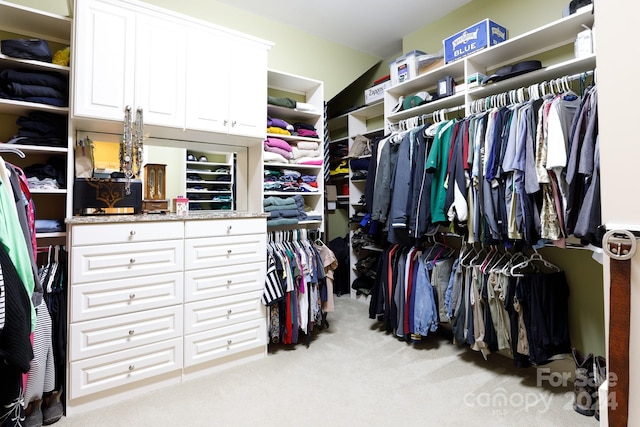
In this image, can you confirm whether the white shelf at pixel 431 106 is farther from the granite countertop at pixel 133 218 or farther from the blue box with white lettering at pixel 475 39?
the granite countertop at pixel 133 218

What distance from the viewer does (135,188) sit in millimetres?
2174

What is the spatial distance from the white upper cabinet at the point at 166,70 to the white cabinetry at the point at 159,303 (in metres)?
0.72

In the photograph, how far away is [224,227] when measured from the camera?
221 cm

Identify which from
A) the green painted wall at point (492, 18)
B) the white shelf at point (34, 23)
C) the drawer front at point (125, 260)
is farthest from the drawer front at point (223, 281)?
the green painted wall at point (492, 18)

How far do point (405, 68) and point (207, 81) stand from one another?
5.68 feet

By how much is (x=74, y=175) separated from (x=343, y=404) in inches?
82.6

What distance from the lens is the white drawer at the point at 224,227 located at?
2082mm

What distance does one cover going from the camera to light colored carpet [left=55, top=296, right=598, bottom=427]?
167 centimetres

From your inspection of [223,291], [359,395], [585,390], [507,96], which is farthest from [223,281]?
[507,96]

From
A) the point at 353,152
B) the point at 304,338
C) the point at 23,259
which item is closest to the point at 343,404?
the point at 304,338

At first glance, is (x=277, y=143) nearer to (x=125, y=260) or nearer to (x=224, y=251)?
(x=224, y=251)

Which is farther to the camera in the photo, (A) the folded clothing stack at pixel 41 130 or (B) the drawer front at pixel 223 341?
(B) the drawer front at pixel 223 341

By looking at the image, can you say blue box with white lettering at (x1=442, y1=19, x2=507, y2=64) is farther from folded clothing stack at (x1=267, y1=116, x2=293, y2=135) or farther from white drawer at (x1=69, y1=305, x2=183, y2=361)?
white drawer at (x1=69, y1=305, x2=183, y2=361)

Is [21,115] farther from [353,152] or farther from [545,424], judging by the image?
[545,424]
